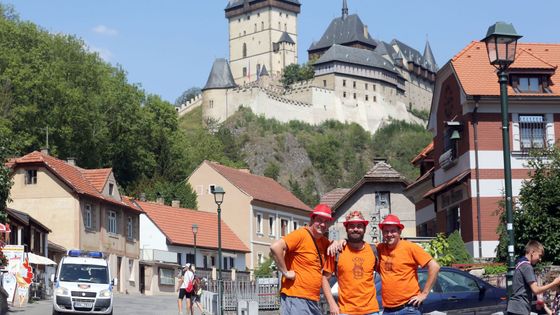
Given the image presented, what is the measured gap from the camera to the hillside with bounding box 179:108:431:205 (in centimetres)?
15412

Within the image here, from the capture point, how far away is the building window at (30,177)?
60844 mm

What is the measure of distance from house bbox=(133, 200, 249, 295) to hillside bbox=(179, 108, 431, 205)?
211 feet

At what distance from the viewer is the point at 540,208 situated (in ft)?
106

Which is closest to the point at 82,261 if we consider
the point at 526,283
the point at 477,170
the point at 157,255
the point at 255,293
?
the point at 255,293

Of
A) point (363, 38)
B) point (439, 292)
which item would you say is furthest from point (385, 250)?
point (363, 38)

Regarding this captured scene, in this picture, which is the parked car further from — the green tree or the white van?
the white van

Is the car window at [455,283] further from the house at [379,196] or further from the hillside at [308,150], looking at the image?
the hillside at [308,150]

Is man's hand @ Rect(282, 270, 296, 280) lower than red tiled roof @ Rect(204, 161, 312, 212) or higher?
lower

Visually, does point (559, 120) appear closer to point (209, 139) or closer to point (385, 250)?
point (385, 250)

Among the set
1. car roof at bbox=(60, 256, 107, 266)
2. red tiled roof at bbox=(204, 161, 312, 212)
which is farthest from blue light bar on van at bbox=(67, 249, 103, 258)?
red tiled roof at bbox=(204, 161, 312, 212)

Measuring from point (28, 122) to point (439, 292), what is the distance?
6511 centimetres

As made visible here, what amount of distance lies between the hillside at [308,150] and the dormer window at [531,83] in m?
103

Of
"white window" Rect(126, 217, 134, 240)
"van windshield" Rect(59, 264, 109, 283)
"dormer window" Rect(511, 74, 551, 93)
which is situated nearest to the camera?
"van windshield" Rect(59, 264, 109, 283)

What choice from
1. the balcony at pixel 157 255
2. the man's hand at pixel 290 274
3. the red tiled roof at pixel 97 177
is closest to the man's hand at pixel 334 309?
the man's hand at pixel 290 274
